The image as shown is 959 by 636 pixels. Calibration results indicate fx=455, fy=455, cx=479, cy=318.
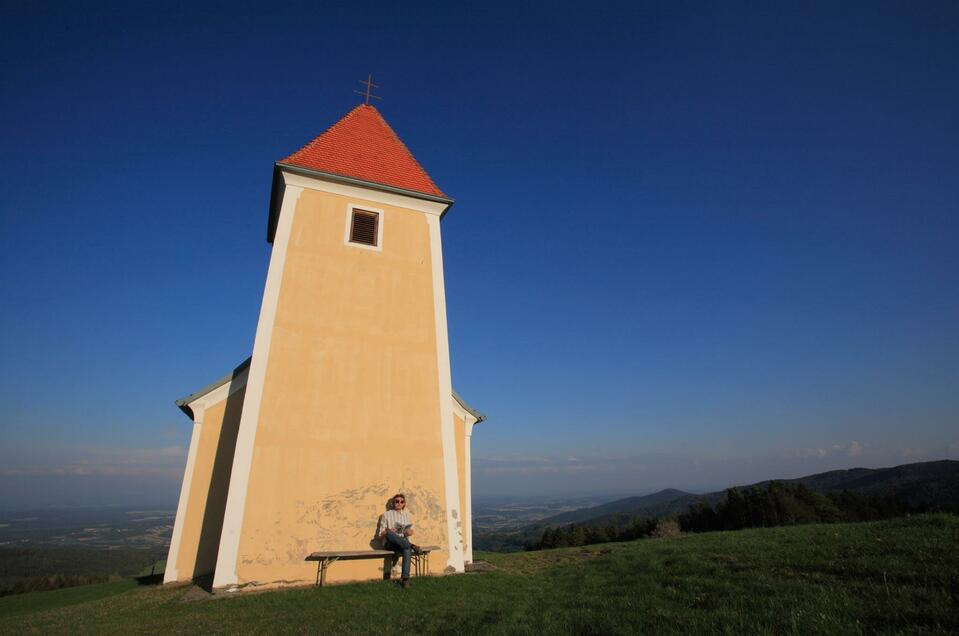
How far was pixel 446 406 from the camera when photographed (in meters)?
10.8

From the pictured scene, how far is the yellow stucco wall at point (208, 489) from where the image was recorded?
10180 mm

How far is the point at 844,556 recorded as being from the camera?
6.58m

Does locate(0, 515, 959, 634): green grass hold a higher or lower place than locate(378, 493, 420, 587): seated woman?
lower

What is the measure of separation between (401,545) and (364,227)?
7.47 m

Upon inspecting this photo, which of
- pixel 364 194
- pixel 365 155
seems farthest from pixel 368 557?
pixel 365 155

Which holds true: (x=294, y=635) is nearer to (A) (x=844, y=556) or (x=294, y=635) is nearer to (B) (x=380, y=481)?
(B) (x=380, y=481)

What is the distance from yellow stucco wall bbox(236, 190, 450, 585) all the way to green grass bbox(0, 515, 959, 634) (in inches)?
43.8

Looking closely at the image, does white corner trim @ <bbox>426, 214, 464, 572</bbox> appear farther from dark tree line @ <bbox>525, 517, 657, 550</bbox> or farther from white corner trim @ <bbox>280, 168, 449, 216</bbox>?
dark tree line @ <bbox>525, 517, 657, 550</bbox>

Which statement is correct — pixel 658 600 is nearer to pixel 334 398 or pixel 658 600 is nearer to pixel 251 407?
pixel 334 398

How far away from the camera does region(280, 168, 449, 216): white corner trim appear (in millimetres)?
11250

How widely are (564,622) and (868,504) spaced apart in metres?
53.5

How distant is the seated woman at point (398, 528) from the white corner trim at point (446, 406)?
922mm

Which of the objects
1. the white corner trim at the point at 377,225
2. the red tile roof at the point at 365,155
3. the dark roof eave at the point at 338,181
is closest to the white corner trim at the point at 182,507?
the white corner trim at the point at 377,225

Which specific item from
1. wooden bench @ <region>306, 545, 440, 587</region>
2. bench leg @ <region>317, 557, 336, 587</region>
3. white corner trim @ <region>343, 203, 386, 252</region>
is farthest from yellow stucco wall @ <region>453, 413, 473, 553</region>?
white corner trim @ <region>343, 203, 386, 252</region>
